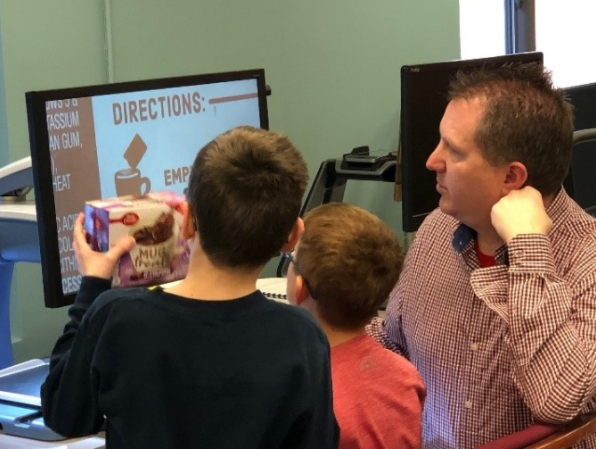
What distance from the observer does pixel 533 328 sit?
56.6 inches

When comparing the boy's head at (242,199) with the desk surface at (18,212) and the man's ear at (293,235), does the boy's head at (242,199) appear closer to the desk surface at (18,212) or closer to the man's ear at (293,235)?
the man's ear at (293,235)

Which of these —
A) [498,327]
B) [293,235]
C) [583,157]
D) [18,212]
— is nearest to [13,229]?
[18,212]

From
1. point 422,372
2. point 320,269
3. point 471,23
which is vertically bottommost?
point 422,372

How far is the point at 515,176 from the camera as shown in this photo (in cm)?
157

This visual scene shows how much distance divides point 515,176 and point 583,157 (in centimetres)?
83

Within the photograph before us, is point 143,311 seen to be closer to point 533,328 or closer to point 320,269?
point 320,269

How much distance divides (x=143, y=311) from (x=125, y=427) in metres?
0.15

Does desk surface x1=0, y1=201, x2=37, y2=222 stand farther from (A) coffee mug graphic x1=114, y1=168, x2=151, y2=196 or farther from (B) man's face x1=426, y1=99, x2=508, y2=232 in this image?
(B) man's face x1=426, y1=99, x2=508, y2=232

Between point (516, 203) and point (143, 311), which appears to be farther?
point (516, 203)

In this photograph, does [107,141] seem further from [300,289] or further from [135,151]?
[300,289]

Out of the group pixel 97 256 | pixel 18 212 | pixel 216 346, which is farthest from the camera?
pixel 18 212

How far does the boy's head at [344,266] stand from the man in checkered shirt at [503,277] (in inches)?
6.9

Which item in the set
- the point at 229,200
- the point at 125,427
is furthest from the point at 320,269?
the point at 125,427

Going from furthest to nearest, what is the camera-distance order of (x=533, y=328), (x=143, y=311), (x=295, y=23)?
(x=295, y=23), (x=533, y=328), (x=143, y=311)
